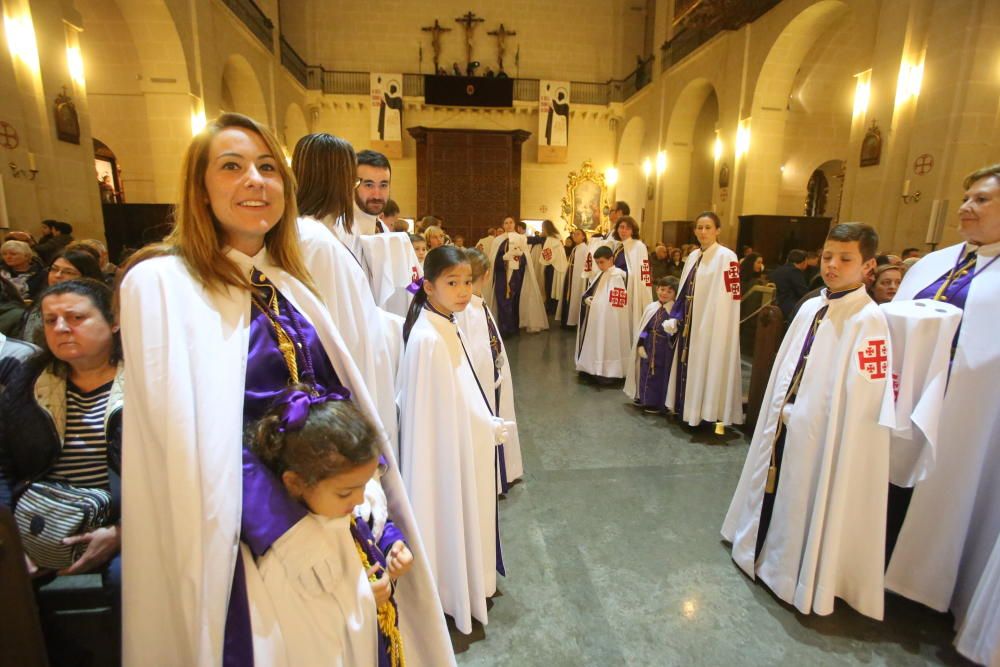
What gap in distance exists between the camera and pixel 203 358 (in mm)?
1057

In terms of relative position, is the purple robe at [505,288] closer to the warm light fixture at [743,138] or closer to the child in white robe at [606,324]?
the child in white robe at [606,324]

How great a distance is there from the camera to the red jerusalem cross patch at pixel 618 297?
5.86 m

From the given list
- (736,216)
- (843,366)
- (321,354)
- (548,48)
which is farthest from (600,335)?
(548,48)

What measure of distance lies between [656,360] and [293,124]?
15.3 m

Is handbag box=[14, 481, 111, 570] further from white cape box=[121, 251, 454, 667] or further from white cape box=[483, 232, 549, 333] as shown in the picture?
white cape box=[483, 232, 549, 333]

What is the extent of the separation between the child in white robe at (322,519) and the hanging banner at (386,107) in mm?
17233

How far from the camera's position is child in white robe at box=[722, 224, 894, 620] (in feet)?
7.36

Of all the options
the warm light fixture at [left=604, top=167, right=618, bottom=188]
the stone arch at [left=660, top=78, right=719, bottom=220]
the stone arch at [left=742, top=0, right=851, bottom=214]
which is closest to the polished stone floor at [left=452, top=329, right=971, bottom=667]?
the stone arch at [left=742, top=0, right=851, bottom=214]

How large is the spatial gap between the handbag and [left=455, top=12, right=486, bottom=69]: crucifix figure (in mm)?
19381

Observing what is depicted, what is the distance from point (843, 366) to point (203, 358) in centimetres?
253

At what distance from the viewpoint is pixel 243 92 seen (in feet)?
40.6

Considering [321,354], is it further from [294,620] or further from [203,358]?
[294,620]

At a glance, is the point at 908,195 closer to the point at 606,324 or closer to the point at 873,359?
the point at 606,324

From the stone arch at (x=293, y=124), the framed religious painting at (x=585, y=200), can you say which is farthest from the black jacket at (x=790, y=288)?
the stone arch at (x=293, y=124)
